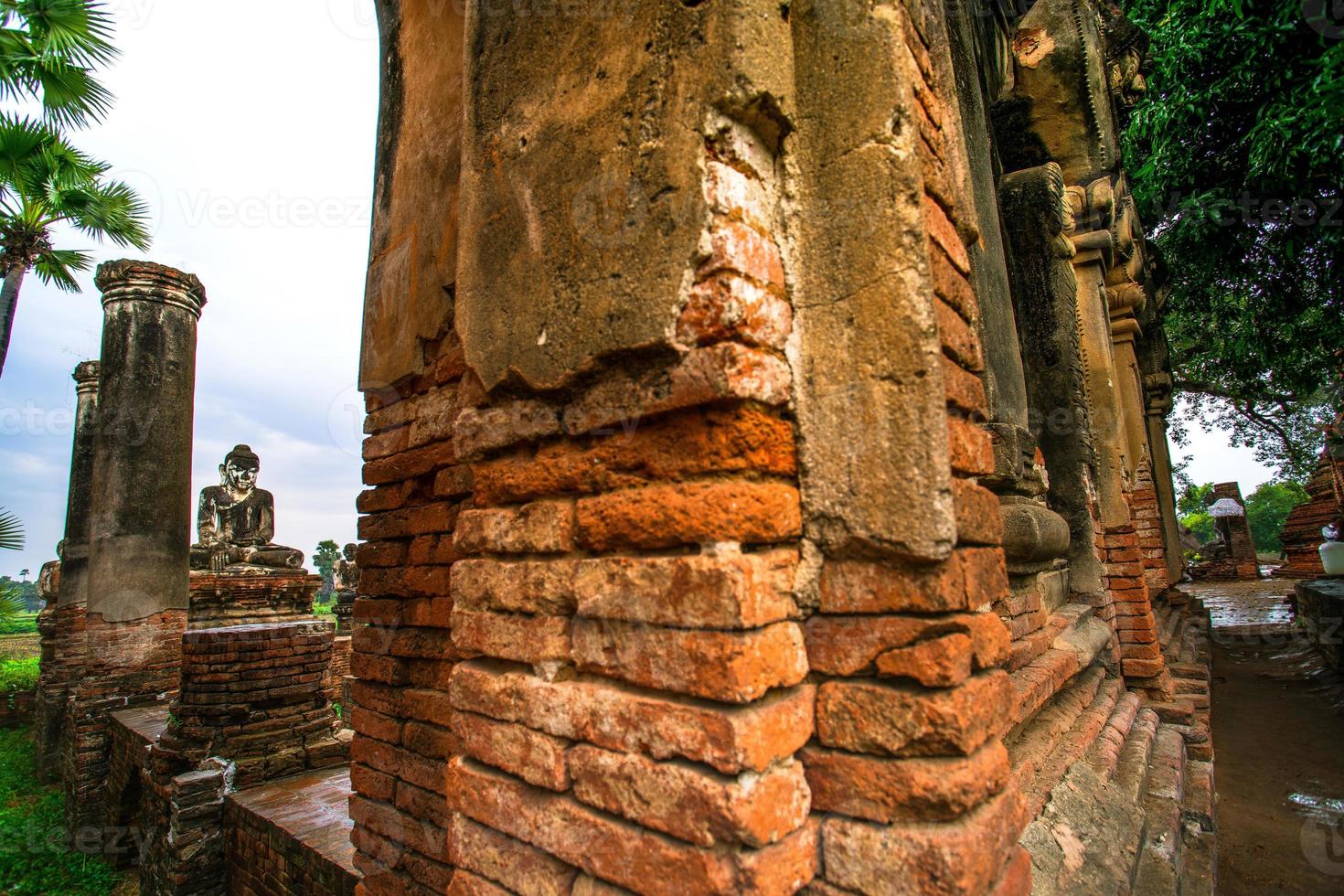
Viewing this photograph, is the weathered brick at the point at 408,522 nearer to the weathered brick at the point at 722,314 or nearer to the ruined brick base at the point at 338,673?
the weathered brick at the point at 722,314

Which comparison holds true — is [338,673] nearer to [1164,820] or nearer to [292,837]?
[292,837]

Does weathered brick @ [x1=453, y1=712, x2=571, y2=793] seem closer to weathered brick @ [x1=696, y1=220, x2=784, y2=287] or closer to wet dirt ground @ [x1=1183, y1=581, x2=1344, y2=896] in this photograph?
weathered brick @ [x1=696, y1=220, x2=784, y2=287]

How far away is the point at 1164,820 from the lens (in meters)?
2.21

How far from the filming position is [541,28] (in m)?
1.61

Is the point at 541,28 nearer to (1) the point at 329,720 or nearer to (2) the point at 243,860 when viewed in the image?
(2) the point at 243,860

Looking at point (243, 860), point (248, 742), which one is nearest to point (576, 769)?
point (243, 860)

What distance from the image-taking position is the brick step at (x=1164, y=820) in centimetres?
183

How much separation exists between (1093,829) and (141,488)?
10.7 m

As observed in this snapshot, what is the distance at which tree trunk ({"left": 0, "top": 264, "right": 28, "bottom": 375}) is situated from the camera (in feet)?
25.8

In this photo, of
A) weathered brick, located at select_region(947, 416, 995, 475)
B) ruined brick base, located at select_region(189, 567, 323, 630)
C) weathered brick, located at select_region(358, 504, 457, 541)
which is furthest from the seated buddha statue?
weathered brick, located at select_region(947, 416, 995, 475)

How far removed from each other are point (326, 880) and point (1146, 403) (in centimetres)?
1089

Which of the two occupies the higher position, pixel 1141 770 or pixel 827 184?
pixel 827 184

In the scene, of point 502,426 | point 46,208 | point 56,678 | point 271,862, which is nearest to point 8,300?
point 46,208

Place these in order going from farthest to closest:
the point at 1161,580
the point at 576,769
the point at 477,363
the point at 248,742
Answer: the point at 1161,580 → the point at 248,742 → the point at 477,363 → the point at 576,769
